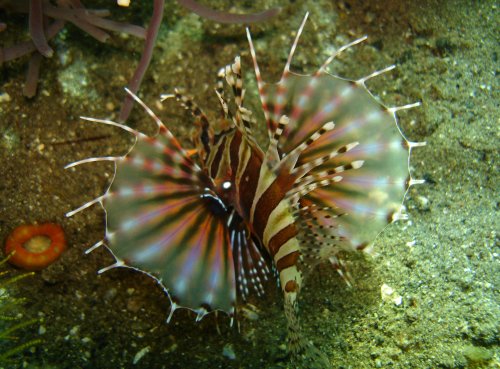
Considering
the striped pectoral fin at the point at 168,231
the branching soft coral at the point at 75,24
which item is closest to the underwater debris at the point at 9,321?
the striped pectoral fin at the point at 168,231

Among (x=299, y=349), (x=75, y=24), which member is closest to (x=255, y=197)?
(x=299, y=349)

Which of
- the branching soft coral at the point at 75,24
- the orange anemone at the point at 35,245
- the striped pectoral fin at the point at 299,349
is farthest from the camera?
the branching soft coral at the point at 75,24

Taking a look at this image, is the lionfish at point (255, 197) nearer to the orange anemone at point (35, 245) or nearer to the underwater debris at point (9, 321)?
the orange anemone at point (35, 245)

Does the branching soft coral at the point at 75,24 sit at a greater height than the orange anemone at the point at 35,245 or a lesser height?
greater

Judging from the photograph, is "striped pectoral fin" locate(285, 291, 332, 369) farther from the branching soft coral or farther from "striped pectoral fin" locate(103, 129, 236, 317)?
the branching soft coral

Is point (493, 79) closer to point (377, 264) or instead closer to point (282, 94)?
point (377, 264)

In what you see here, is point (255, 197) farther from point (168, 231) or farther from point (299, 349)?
point (299, 349)

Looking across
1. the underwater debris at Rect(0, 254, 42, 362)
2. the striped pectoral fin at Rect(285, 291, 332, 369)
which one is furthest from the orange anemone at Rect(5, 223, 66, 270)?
the striped pectoral fin at Rect(285, 291, 332, 369)

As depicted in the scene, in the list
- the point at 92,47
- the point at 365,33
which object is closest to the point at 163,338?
the point at 92,47
